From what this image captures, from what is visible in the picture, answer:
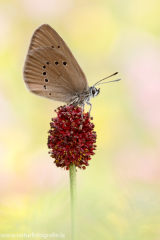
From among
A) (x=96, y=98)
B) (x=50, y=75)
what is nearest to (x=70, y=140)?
(x=50, y=75)

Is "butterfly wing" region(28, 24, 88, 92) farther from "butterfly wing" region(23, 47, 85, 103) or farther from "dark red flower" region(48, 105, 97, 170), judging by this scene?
"dark red flower" region(48, 105, 97, 170)

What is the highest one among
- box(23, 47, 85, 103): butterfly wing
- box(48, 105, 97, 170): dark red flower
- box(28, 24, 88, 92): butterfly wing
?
box(28, 24, 88, 92): butterfly wing

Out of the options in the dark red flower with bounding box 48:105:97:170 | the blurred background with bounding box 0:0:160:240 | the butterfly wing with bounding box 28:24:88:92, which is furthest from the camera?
the blurred background with bounding box 0:0:160:240

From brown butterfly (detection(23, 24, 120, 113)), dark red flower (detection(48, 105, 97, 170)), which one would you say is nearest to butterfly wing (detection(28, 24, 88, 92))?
brown butterfly (detection(23, 24, 120, 113))

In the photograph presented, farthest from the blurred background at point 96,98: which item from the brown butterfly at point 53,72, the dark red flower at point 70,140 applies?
the brown butterfly at point 53,72

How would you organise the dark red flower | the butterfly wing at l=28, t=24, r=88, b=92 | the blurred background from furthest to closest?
the blurred background, the butterfly wing at l=28, t=24, r=88, b=92, the dark red flower

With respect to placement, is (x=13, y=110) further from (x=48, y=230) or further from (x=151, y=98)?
(x=48, y=230)
